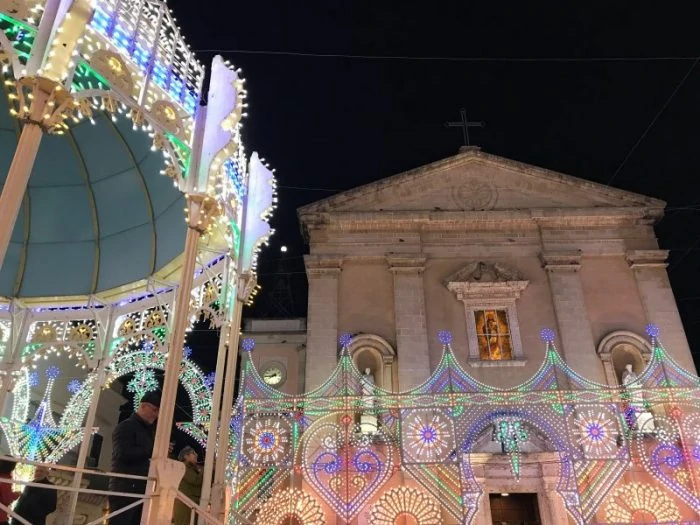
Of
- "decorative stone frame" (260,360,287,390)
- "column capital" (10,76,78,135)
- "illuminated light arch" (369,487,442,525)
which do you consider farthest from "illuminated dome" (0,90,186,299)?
"illuminated light arch" (369,487,442,525)

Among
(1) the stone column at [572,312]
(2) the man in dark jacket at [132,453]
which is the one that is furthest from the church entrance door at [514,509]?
(2) the man in dark jacket at [132,453]

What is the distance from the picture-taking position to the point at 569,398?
12812 mm

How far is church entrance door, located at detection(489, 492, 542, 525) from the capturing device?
1488cm

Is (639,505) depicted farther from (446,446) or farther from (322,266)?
(322,266)

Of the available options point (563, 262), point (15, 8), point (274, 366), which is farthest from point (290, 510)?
point (563, 262)

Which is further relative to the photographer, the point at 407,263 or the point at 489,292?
the point at 407,263

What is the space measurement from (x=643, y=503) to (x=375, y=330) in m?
8.19

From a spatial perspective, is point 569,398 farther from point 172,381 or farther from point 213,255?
point 172,381

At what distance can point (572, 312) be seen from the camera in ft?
56.5

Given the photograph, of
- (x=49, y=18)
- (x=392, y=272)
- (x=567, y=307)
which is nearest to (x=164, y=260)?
(x=49, y=18)

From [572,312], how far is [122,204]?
12911mm

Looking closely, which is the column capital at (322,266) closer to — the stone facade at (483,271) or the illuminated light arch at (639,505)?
the stone facade at (483,271)

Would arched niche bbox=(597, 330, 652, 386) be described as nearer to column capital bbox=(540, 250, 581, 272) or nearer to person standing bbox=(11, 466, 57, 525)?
column capital bbox=(540, 250, 581, 272)

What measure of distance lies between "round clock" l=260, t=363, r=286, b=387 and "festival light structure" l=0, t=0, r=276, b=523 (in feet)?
9.42
